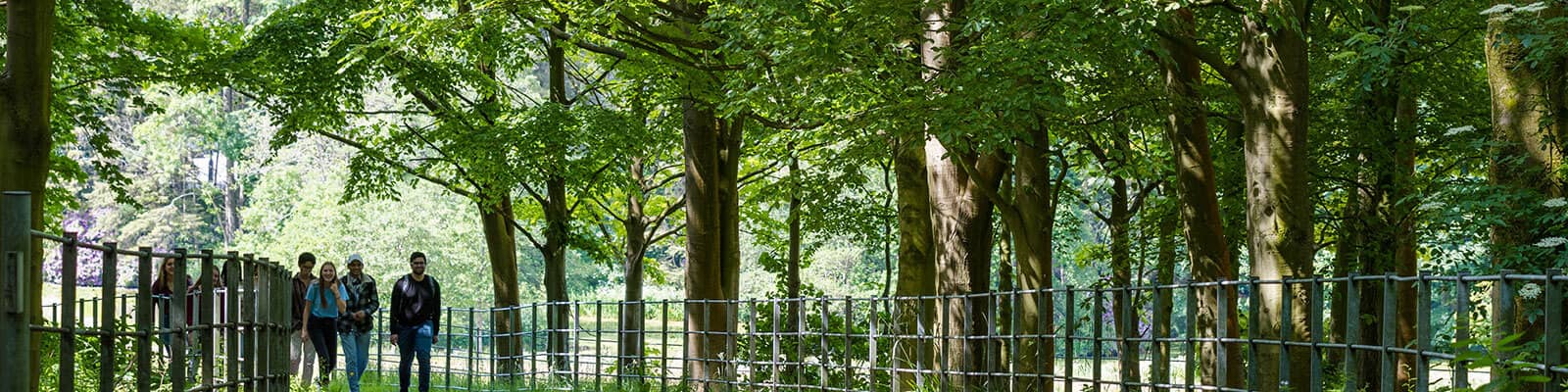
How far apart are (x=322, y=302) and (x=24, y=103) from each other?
11.0 feet

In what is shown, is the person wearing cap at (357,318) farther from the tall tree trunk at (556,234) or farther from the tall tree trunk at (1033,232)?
the tall tree trunk at (556,234)

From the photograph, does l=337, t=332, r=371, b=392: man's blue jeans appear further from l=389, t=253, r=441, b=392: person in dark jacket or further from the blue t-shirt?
l=389, t=253, r=441, b=392: person in dark jacket

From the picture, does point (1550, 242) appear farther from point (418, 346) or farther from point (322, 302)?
point (322, 302)

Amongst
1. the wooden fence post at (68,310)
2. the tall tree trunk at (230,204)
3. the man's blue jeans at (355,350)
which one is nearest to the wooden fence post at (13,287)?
the wooden fence post at (68,310)

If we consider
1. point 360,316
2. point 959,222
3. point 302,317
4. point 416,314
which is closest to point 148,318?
point 416,314

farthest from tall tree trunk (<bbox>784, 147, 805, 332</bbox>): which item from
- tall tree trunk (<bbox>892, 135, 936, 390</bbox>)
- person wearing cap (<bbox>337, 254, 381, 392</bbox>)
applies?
person wearing cap (<bbox>337, 254, 381, 392</bbox>)

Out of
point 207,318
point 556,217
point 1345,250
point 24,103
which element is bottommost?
point 207,318

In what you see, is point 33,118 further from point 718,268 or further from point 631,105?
point 631,105

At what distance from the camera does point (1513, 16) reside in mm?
10680

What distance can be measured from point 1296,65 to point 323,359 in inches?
342

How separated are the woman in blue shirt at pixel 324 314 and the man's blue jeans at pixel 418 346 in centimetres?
62

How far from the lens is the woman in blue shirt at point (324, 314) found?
15117 mm

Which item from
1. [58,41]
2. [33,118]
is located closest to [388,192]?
[58,41]

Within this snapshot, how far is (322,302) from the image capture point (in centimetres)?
1529
